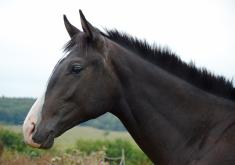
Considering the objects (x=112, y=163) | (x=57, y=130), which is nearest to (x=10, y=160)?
(x=112, y=163)

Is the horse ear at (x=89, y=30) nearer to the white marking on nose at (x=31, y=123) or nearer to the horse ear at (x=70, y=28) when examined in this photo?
the horse ear at (x=70, y=28)

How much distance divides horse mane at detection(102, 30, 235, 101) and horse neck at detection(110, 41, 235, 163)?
0.08m

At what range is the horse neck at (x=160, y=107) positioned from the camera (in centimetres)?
606

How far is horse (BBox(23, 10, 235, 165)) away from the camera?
6.03 metres

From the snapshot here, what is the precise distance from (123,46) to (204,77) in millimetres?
1010

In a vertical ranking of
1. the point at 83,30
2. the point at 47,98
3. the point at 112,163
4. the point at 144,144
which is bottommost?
the point at 112,163

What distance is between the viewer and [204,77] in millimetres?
6277

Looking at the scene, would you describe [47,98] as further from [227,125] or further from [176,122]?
[227,125]

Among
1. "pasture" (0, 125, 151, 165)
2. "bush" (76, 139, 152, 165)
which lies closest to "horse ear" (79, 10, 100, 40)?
"pasture" (0, 125, 151, 165)

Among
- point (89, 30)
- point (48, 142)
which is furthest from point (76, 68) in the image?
point (48, 142)

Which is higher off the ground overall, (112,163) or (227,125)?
(227,125)

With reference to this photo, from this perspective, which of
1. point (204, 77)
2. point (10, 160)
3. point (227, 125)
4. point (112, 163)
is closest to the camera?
point (227, 125)

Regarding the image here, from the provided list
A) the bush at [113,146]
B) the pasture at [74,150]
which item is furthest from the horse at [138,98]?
the bush at [113,146]

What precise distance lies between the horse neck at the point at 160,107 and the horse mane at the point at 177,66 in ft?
0.27
